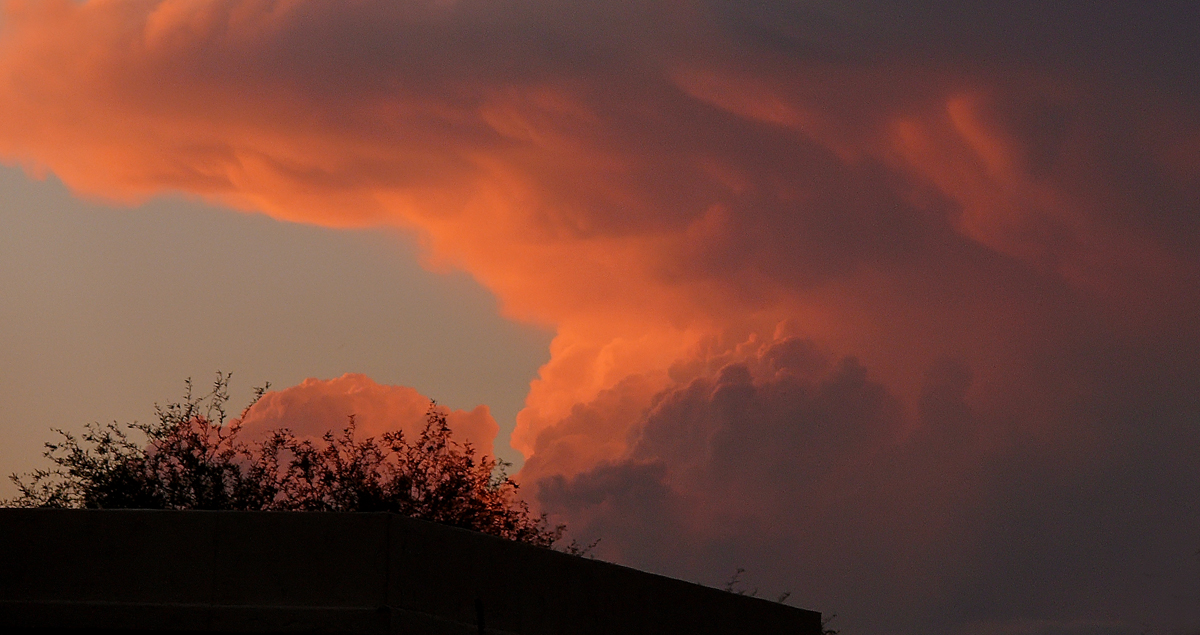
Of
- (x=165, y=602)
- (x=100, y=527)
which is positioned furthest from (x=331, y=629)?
(x=100, y=527)

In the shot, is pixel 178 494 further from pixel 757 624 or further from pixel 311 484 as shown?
pixel 757 624

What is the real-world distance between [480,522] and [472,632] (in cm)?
1955

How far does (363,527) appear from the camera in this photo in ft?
56.0

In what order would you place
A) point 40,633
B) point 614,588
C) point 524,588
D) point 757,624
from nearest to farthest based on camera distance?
point 40,633 < point 524,588 < point 614,588 < point 757,624

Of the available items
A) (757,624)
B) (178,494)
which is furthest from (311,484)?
(757,624)

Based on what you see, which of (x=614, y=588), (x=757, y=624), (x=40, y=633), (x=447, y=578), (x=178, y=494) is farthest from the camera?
(x=178, y=494)

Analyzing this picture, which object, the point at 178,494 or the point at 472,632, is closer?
the point at 472,632

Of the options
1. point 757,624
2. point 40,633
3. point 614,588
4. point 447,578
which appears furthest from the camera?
point 757,624

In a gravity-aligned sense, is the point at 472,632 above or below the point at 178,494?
below

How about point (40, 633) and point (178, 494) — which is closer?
point (40, 633)

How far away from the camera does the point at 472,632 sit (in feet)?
59.5

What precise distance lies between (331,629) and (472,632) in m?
2.08

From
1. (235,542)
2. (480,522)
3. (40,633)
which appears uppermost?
(480,522)

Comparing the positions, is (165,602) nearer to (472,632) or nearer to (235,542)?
(235,542)
